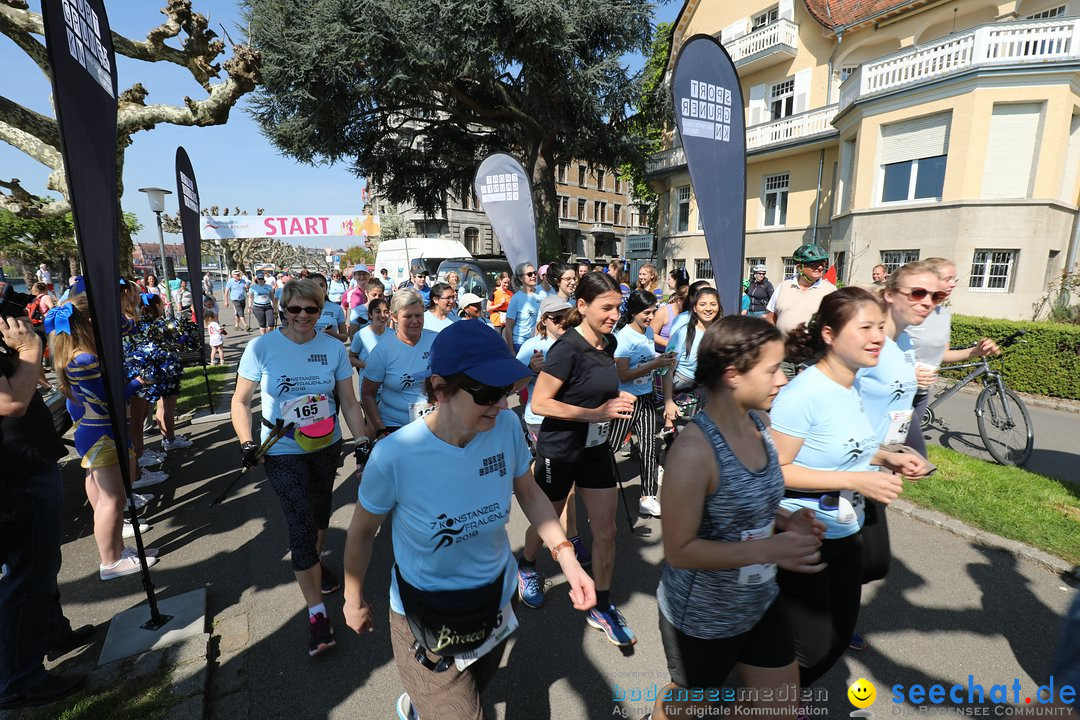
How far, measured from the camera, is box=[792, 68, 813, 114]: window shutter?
70.4ft

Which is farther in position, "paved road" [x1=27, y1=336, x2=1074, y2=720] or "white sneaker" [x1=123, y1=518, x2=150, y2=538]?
"white sneaker" [x1=123, y1=518, x2=150, y2=538]

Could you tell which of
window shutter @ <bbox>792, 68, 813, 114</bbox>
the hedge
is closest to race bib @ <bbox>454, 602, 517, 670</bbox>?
the hedge

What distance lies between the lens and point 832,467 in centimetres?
219

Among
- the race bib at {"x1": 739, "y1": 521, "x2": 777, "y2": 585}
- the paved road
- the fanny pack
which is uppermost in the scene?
the race bib at {"x1": 739, "y1": 521, "x2": 777, "y2": 585}

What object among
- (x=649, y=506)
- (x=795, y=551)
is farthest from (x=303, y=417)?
(x=649, y=506)

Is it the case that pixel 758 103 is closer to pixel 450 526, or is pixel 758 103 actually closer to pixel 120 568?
pixel 450 526

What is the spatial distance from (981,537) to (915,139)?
53.5ft

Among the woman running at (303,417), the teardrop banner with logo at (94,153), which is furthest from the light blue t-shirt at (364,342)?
the teardrop banner with logo at (94,153)

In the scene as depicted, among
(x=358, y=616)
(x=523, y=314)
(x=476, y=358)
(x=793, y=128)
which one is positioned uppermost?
(x=793, y=128)

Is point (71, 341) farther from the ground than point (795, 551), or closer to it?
farther from the ground

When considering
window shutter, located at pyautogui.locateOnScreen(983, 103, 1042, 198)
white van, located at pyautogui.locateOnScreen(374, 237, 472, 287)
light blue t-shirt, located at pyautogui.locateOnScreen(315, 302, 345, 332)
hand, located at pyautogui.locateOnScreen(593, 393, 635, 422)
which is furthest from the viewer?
white van, located at pyautogui.locateOnScreen(374, 237, 472, 287)

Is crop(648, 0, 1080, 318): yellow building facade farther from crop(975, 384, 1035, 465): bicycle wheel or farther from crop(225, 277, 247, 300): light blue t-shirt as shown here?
crop(225, 277, 247, 300): light blue t-shirt

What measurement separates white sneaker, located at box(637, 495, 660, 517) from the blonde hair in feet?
14.8

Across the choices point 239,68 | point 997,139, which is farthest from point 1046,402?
point 239,68
